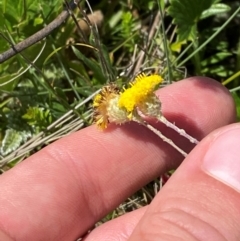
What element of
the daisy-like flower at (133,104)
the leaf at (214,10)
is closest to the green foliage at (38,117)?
the daisy-like flower at (133,104)

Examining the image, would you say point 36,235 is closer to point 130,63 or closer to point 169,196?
point 169,196

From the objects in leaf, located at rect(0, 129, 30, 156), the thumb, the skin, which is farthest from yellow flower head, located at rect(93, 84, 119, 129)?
leaf, located at rect(0, 129, 30, 156)

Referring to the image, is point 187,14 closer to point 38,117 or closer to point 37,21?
point 37,21

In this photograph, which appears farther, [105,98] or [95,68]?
[95,68]

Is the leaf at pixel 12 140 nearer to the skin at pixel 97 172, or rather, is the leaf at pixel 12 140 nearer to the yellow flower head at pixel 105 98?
the skin at pixel 97 172

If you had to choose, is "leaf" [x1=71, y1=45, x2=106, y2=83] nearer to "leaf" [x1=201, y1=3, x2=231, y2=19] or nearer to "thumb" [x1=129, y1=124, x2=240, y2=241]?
"leaf" [x1=201, y1=3, x2=231, y2=19]

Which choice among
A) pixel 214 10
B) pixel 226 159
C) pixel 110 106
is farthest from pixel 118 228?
pixel 214 10

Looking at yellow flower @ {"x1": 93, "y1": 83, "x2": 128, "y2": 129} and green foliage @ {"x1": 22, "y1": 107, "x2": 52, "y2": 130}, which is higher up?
yellow flower @ {"x1": 93, "y1": 83, "x2": 128, "y2": 129}
